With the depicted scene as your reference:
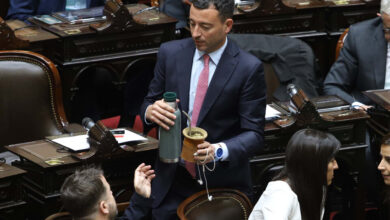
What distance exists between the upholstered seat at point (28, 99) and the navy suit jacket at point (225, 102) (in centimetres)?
107

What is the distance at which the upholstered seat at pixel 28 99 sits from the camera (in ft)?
16.1

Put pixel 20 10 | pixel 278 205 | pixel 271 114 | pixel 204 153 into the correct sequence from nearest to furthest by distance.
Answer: pixel 278 205
pixel 204 153
pixel 271 114
pixel 20 10

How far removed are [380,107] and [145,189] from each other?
1785mm

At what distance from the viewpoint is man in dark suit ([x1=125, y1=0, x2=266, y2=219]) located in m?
4.01

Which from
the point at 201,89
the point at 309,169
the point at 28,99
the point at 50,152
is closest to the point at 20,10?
the point at 28,99

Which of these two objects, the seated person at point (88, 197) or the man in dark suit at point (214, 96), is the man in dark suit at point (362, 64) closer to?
the man in dark suit at point (214, 96)

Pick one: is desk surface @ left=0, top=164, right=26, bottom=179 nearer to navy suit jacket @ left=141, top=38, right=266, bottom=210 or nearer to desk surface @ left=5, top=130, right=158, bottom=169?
desk surface @ left=5, top=130, right=158, bottom=169

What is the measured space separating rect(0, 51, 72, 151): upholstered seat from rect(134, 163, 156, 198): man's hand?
1.30m

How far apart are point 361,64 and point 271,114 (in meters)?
0.90

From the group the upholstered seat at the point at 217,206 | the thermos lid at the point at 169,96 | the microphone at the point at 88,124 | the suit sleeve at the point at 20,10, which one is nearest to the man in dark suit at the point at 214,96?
the upholstered seat at the point at 217,206

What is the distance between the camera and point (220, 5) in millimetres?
4016

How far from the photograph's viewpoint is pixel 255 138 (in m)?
4.06

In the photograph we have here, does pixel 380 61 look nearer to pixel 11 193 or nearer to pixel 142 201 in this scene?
pixel 142 201

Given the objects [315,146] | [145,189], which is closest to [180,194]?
[145,189]
